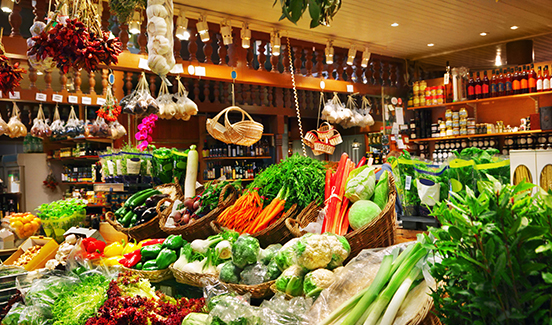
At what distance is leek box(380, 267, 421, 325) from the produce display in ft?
11.5

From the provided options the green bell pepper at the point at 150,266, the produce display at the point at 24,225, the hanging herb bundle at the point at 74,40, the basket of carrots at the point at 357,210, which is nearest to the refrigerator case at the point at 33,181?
the produce display at the point at 24,225

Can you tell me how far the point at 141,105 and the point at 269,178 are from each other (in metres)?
2.59

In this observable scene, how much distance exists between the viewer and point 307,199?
244 centimetres

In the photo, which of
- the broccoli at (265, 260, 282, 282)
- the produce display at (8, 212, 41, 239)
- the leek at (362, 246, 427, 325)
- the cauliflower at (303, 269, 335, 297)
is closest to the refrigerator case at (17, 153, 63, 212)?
the produce display at (8, 212, 41, 239)

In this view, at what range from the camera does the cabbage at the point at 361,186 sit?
7.11 feet

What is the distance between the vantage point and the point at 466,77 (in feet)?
23.7

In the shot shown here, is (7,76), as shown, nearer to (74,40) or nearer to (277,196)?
(74,40)

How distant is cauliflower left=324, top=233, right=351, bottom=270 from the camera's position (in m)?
1.79

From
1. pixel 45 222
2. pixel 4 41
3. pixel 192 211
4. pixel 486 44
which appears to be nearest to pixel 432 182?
pixel 192 211

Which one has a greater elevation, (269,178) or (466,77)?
(466,77)

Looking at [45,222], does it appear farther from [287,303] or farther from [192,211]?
[287,303]

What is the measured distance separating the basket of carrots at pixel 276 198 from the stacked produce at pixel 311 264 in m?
0.48

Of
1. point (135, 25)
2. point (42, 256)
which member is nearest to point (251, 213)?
point (42, 256)

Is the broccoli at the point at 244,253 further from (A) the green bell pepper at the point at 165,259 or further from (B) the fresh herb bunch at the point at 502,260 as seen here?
(B) the fresh herb bunch at the point at 502,260
